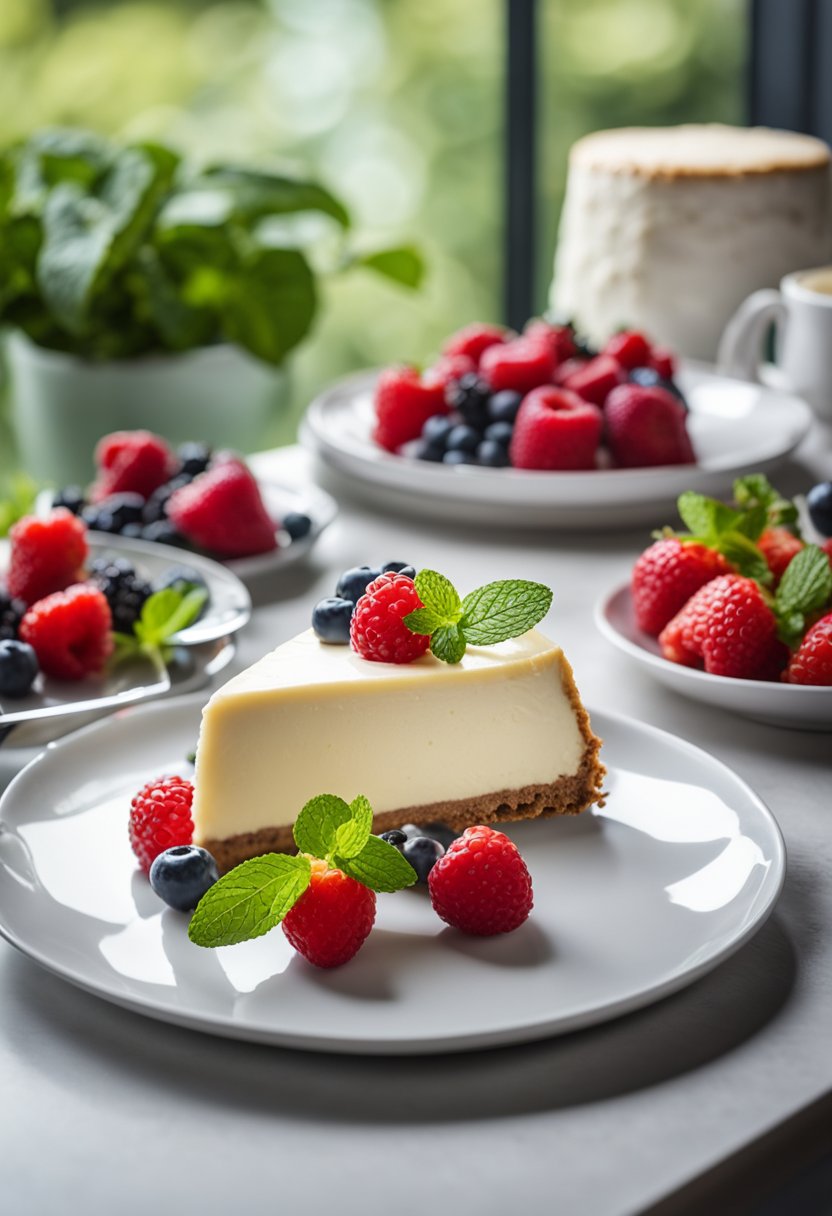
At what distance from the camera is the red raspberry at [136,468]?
1.54 metres

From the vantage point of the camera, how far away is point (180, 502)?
1466 mm

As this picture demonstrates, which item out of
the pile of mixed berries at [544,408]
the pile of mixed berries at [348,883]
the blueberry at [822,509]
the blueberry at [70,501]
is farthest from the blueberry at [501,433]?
the pile of mixed berries at [348,883]

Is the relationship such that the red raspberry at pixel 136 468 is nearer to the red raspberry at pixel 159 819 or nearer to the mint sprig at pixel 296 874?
the red raspberry at pixel 159 819

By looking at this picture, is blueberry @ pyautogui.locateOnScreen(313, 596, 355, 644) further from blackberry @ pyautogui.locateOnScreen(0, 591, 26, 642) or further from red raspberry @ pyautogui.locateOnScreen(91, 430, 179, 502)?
red raspberry @ pyautogui.locateOnScreen(91, 430, 179, 502)

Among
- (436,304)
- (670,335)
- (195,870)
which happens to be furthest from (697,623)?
(436,304)

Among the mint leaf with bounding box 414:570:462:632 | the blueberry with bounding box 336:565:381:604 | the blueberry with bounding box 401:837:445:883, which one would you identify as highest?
the mint leaf with bounding box 414:570:462:632

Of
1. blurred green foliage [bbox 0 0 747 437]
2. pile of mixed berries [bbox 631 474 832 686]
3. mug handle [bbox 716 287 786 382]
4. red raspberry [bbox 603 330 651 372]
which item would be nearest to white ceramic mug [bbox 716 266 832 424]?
mug handle [bbox 716 287 786 382]

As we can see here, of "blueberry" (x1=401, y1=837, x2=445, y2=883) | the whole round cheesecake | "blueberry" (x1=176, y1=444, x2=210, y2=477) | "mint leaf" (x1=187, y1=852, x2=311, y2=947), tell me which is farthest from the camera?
the whole round cheesecake

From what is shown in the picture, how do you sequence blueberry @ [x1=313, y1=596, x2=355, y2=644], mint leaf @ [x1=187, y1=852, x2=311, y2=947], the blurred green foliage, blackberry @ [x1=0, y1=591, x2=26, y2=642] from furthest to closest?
the blurred green foliage, blackberry @ [x1=0, y1=591, x2=26, y2=642], blueberry @ [x1=313, y1=596, x2=355, y2=644], mint leaf @ [x1=187, y1=852, x2=311, y2=947]

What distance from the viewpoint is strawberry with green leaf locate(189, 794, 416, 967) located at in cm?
80

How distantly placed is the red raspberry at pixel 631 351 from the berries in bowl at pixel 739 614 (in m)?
0.50

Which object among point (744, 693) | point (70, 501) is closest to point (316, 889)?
point (744, 693)

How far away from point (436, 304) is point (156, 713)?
4324mm

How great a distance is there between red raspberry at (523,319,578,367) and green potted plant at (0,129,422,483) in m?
0.56
